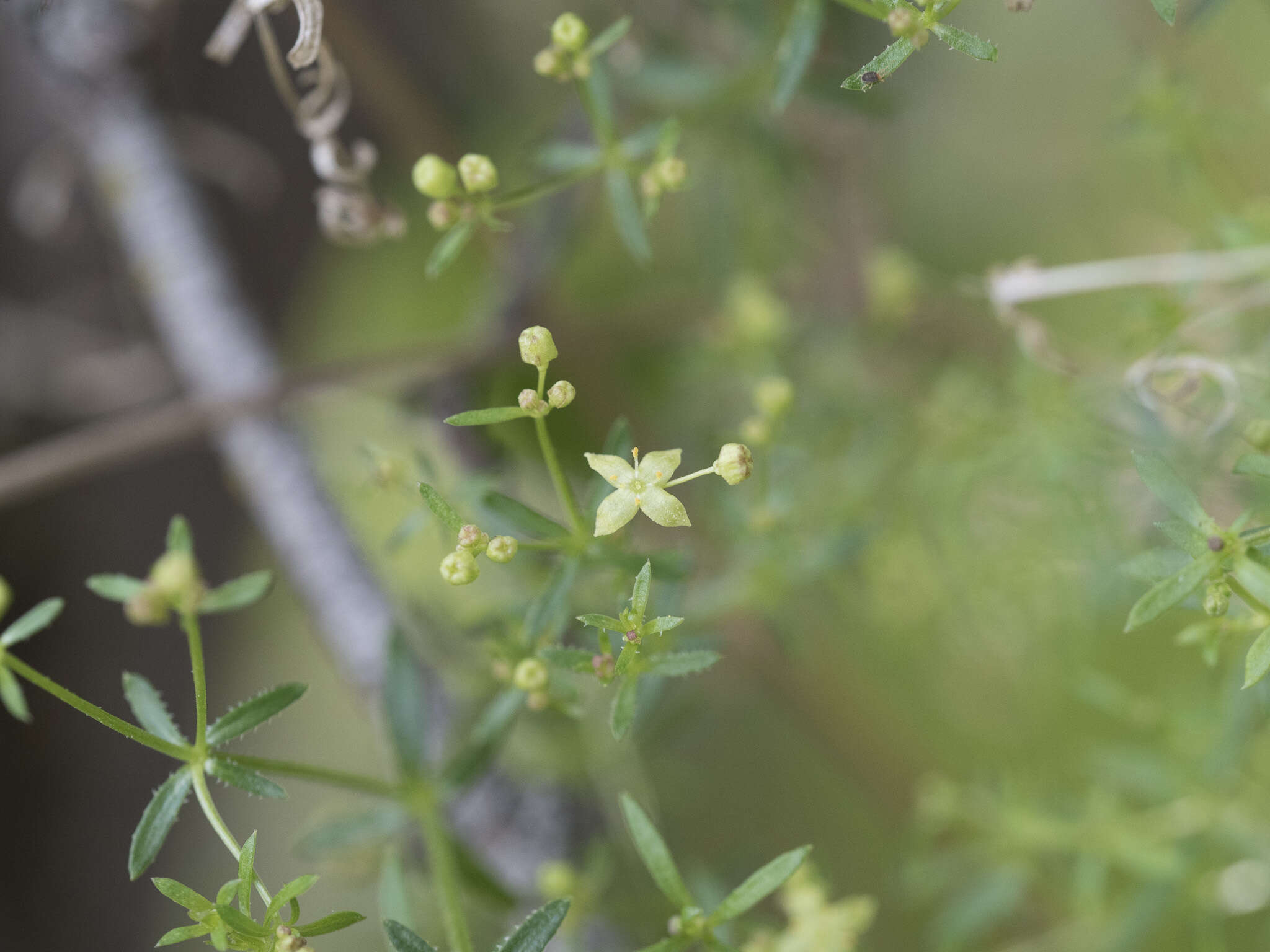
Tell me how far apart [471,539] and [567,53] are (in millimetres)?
270

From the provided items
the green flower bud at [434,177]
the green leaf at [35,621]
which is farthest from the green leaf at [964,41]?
the green leaf at [35,621]

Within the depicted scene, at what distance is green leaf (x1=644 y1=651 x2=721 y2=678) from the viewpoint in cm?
47

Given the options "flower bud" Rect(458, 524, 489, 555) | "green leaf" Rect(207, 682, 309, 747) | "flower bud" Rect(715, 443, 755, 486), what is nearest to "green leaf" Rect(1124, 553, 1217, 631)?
"flower bud" Rect(715, 443, 755, 486)

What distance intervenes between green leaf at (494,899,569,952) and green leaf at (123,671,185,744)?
0.17 meters

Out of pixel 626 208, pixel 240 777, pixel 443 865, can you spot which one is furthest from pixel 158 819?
pixel 626 208

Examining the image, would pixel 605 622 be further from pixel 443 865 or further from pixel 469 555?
pixel 443 865

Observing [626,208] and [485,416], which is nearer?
[485,416]

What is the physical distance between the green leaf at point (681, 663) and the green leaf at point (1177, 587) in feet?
0.58

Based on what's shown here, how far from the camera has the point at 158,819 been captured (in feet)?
1.55

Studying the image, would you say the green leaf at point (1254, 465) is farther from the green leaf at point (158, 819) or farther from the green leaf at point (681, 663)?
the green leaf at point (158, 819)

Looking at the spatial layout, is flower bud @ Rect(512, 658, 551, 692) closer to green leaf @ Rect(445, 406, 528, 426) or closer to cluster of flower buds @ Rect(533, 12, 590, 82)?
green leaf @ Rect(445, 406, 528, 426)

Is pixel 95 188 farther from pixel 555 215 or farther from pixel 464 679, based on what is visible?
pixel 464 679

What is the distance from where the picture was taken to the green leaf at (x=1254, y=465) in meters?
0.45

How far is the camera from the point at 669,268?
1296 mm
